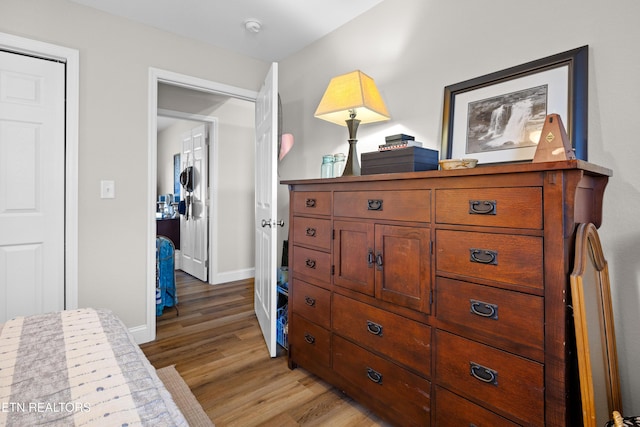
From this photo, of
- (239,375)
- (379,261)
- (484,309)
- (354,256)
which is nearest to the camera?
(484,309)

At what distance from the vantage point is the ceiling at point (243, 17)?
2324 millimetres

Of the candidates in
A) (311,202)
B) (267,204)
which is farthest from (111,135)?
(311,202)

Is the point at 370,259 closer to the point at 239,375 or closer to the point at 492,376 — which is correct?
the point at 492,376

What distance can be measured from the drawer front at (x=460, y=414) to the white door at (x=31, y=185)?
8.36ft

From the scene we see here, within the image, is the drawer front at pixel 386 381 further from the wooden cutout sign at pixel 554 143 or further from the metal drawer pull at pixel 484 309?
the wooden cutout sign at pixel 554 143

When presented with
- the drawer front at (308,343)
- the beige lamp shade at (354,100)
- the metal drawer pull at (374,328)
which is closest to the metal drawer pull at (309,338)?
the drawer front at (308,343)

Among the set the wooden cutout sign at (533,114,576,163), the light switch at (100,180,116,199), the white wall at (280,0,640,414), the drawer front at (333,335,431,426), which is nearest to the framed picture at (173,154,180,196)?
the light switch at (100,180,116,199)

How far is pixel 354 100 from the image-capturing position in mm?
1899

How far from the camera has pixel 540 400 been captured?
1062mm

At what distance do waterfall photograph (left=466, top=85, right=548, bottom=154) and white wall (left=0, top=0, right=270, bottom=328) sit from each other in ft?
7.88

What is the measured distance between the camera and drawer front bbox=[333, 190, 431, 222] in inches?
55.3

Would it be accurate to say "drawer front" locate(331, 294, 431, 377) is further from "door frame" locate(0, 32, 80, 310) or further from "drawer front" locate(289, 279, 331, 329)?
"door frame" locate(0, 32, 80, 310)

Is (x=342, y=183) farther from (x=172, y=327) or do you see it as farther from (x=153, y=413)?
(x=172, y=327)

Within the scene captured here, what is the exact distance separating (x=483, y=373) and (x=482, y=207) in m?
0.61
